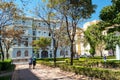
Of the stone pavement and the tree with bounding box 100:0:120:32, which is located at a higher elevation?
the tree with bounding box 100:0:120:32

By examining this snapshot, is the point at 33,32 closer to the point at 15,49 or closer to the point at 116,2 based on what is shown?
the point at 15,49

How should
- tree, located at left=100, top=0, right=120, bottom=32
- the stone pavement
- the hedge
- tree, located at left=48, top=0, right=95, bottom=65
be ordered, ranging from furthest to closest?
tree, located at left=48, top=0, right=95, bottom=65, tree, located at left=100, top=0, right=120, bottom=32, the stone pavement, the hedge

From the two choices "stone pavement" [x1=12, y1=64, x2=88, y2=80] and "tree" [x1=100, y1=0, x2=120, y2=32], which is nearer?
"stone pavement" [x1=12, y1=64, x2=88, y2=80]

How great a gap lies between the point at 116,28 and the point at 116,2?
2238 millimetres

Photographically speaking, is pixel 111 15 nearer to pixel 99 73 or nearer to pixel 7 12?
pixel 99 73

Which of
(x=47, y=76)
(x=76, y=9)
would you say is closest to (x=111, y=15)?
(x=76, y=9)

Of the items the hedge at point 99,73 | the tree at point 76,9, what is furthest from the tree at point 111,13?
the hedge at point 99,73

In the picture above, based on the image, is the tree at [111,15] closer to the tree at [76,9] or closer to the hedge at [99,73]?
the tree at [76,9]

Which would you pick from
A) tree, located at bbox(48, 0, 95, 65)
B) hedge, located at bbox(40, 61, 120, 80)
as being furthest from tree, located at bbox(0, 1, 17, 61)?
hedge, located at bbox(40, 61, 120, 80)

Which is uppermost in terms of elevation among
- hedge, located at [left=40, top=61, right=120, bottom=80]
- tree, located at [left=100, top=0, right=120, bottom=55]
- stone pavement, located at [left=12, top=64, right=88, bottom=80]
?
tree, located at [left=100, top=0, right=120, bottom=55]

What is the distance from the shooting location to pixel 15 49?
2571 inches

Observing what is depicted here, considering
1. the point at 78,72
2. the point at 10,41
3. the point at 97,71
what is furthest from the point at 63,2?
the point at 10,41

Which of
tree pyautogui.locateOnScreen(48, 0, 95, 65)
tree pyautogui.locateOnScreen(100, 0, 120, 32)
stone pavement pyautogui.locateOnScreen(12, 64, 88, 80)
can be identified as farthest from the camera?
tree pyautogui.locateOnScreen(48, 0, 95, 65)

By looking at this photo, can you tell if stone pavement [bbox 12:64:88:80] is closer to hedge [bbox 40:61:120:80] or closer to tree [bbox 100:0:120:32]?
hedge [bbox 40:61:120:80]
